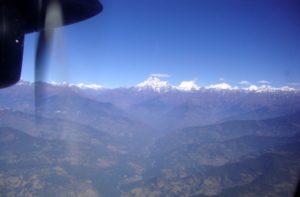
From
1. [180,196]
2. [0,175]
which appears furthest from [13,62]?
[0,175]

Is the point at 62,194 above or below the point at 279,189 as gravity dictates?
below

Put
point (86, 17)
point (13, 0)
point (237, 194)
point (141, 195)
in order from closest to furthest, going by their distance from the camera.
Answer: point (13, 0), point (86, 17), point (237, 194), point (141, 195)

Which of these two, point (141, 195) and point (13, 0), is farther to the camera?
point (141, 195)

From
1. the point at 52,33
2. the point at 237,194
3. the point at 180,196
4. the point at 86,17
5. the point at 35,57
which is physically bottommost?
the point at 180,196

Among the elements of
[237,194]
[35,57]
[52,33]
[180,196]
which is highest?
[52,33]

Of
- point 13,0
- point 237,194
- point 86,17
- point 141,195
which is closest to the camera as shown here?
point 13,0

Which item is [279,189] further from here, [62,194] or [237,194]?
[62,194]

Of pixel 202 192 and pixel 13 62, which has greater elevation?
pixel 13 62

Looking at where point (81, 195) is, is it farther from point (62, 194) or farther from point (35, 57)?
point (35, 57)

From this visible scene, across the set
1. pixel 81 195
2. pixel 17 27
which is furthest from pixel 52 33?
pixel 81 195
